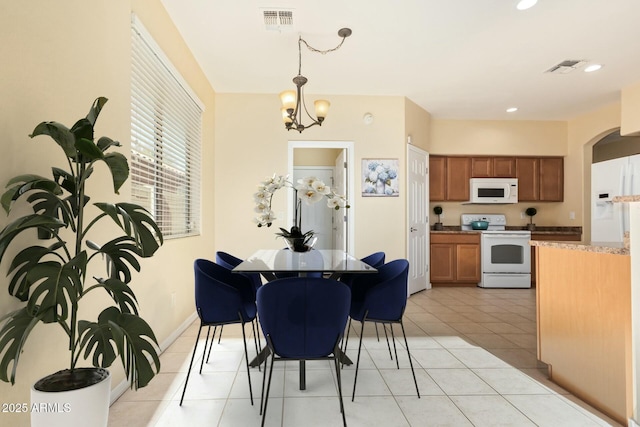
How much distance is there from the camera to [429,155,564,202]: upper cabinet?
5.66 metres

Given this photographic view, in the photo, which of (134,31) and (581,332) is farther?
(134,31)

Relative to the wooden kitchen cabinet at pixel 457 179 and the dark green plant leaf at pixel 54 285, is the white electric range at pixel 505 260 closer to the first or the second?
the wooden kitchen cabinet at pixel 457 179

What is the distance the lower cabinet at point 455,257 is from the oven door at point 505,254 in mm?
159

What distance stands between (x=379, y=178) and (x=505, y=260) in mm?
2572

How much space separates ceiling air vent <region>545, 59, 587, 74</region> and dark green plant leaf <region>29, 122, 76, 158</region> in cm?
445

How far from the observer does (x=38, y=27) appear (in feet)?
4.52

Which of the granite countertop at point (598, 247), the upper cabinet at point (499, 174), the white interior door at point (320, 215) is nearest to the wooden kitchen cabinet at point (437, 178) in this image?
the upper cabinet at point (499, 174)

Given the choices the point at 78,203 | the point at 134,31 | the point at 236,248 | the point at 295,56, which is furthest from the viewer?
the point at 236,248

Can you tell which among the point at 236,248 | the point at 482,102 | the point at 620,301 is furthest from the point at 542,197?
the point at 236,248

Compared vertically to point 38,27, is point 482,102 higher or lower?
higher

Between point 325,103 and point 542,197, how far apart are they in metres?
4.69

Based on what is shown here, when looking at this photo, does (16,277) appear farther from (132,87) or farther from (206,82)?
(206,82)

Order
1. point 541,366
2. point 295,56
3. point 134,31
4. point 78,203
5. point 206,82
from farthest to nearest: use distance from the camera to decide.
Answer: point 206,82 < point 295,56 < point 541,366 < point 134,31 < point 78,203

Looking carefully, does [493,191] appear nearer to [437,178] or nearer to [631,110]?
[437,178]
